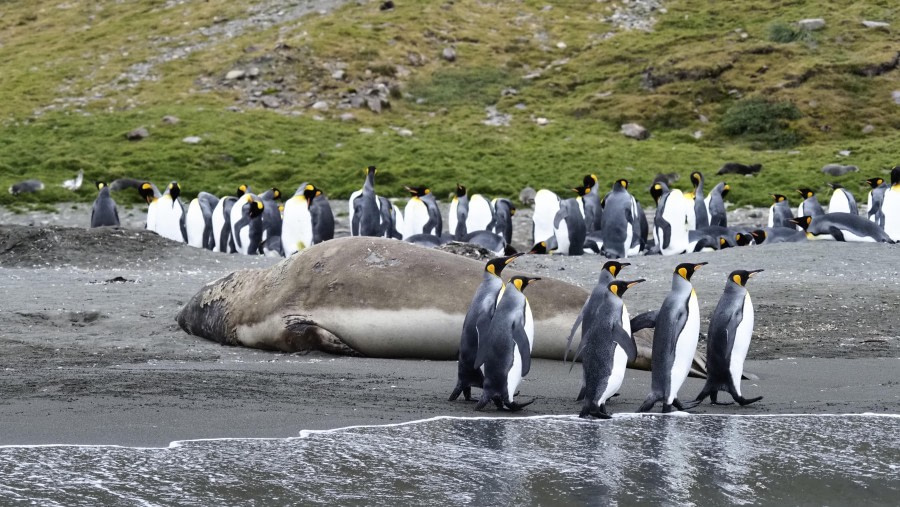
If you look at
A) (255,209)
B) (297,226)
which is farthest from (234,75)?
(297,226)

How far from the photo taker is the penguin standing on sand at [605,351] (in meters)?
5.61

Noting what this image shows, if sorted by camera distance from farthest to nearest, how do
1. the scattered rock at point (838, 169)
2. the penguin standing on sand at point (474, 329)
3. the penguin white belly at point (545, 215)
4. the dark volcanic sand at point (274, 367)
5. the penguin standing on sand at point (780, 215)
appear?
the scattered rock at point (838, 169), the penguin standing on sand at point (780, 215), the penguin white belly at point (545, 215), the penguin standing on sand at point (474, 329), the dark volcanic sand at point (274, 367)

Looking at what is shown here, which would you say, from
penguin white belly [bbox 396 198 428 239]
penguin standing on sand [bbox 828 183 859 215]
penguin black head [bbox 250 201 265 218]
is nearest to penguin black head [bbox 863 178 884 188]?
penguin standing on sand [bbox 828 183 859 215]

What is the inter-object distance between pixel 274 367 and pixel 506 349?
1.68 m

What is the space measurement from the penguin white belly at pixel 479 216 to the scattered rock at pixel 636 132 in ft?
47.5

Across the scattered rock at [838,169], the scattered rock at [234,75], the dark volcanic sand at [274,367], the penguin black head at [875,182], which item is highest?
the scattered rock at [234,75]

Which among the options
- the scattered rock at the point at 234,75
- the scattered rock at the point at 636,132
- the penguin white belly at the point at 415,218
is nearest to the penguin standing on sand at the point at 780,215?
the penguin white belly at the point at 415,218

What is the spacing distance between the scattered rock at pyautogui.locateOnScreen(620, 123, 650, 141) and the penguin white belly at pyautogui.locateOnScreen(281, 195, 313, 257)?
63.4 feet

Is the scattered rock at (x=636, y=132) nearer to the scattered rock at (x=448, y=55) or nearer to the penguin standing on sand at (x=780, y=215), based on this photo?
the scattered rock at (x=448, y=55)

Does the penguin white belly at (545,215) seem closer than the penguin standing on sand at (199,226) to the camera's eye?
Yes

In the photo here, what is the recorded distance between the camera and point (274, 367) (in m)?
6.95

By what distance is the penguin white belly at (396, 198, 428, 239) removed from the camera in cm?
1945

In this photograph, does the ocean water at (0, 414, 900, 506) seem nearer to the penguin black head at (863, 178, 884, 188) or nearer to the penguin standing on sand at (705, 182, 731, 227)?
the penguin standing on sand at (705, 182, 731, 227)

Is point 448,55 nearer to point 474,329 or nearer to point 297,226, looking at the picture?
point 297,226
